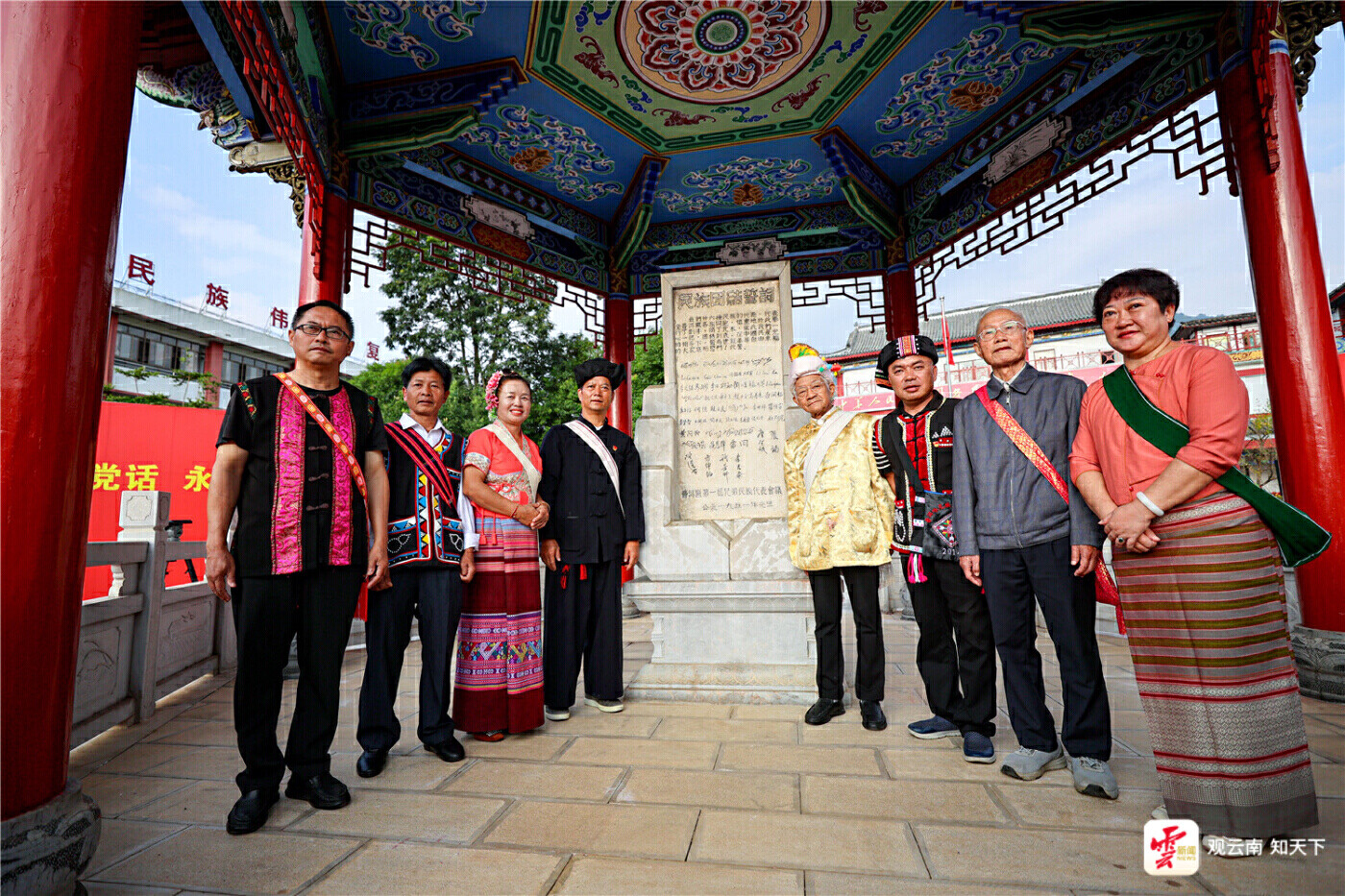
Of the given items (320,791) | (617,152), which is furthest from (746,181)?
(320,791)

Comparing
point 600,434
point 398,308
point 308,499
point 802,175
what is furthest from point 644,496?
point 398,308

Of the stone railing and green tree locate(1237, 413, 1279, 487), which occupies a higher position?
green tree locate(1237, 413, 1279, 487)

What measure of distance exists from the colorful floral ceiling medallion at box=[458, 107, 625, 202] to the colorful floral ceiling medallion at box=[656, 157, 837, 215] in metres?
0.79

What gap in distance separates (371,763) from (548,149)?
5.54 meters

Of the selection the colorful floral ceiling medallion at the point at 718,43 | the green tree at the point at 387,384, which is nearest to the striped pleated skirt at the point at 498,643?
the colorful floral ceiling medallion at the point at 718,43

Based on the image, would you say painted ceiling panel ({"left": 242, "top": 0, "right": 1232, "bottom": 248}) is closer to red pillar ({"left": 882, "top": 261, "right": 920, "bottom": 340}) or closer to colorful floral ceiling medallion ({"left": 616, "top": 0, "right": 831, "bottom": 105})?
colorful floral ceiling medallion ({"left": 616, "top": 0, "right": 831, "bottom": 105})

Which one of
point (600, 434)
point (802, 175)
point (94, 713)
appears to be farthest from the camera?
point (802, 175)

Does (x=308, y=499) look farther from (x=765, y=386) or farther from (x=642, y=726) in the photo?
(x=765, y=386)

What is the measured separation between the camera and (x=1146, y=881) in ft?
5.70

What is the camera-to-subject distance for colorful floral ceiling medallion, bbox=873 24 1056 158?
5.03m

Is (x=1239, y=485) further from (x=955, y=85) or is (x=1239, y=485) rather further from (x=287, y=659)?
(x=955, y=85)

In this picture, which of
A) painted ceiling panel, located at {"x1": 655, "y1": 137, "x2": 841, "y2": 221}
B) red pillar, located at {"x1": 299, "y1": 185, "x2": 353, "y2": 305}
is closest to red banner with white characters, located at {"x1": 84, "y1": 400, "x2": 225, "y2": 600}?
red pillar, located at {"x1": 299, "y1": 185, "x2": 353, "y2": 305}

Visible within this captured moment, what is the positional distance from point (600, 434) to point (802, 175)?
4.54m

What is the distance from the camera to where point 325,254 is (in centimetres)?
528
